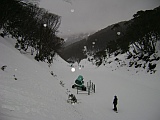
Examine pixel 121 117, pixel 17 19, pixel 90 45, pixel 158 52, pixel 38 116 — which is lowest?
pixel 121 117

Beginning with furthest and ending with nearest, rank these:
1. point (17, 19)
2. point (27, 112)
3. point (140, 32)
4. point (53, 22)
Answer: point (140, 32)
point (53, 22)
point (17, 19)
point (27, 112)

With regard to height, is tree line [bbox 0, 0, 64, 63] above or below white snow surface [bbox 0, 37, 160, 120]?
above

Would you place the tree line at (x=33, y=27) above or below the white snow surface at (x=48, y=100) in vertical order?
above

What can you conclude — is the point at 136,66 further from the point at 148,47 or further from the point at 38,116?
the point at 38,116

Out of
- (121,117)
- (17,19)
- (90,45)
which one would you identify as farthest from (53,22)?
(90,45)

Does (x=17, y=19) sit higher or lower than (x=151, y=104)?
higher

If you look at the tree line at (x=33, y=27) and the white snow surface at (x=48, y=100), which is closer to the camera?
the white snow surface at (x=48, y=100)

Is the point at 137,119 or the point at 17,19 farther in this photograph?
the point at 17,19

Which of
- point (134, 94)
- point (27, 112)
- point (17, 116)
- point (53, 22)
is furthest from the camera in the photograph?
point (53, 22)

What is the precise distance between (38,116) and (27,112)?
0.34m

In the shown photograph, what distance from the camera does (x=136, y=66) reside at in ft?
78.3

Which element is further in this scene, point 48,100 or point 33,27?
point 33,27

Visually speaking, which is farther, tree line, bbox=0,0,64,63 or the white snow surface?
tree line, bbox=0,0,64,63

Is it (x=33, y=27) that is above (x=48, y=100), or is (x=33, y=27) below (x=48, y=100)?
above
